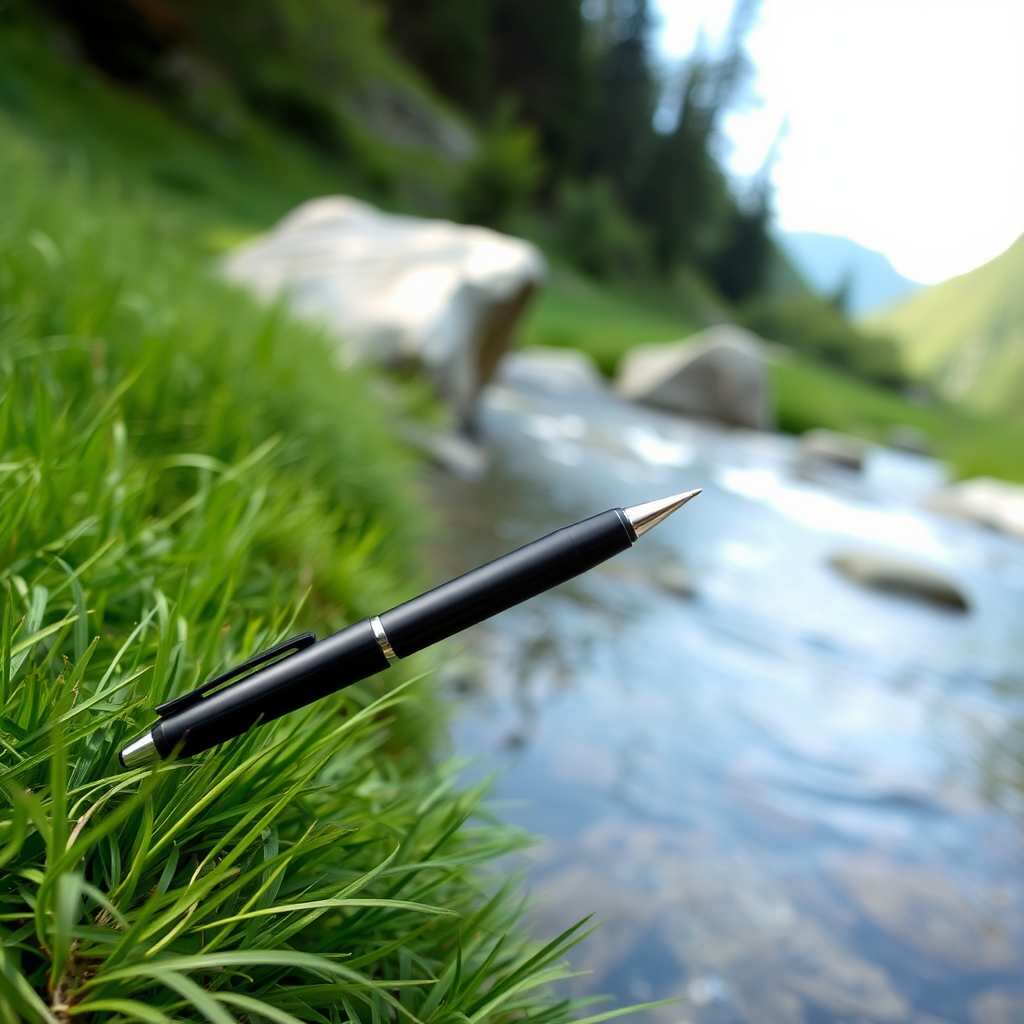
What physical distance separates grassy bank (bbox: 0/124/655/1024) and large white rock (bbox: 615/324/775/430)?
11.8 m

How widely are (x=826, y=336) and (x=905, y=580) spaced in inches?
1521

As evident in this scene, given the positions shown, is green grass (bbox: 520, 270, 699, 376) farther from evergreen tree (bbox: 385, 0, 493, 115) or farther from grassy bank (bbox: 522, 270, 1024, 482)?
evergreen tree (bbox: 385, 0, 493, 115)

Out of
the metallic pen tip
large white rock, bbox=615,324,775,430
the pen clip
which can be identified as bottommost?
large white rock, bbox=615,324,775,430

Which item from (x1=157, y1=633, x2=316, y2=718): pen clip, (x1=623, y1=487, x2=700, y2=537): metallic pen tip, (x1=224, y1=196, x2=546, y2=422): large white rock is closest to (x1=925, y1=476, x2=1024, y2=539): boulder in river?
(x1=224, y1=196, x2=546, y2=422): large white rock

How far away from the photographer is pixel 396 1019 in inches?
36.7

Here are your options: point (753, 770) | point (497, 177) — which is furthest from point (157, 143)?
point (753, 770)

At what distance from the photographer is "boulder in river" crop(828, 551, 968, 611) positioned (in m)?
5.81

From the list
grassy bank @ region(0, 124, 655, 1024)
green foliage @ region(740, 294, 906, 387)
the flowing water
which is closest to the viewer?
grassy bank @ region(0, 124, 655, 1024)

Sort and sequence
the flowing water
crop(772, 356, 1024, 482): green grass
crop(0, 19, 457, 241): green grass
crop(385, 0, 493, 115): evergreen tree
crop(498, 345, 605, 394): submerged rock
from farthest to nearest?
crop(385, 0, 493, 115): evergreen tree
crop(0, 19, 457, 241): green grass
crop(772, 356, 1024, 482): green grass
crop(498, 345, 605, 394): submerged rock
the flowing water

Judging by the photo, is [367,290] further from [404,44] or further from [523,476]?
[404,44]

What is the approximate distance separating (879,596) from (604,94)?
155ft

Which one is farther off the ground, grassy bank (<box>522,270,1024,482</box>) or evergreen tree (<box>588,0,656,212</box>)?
evergreen tree (<box>588,0,656,212</box>)

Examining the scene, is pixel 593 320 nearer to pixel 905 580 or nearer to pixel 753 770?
pixel 905 580

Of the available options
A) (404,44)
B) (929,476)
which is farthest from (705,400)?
(404,44)
